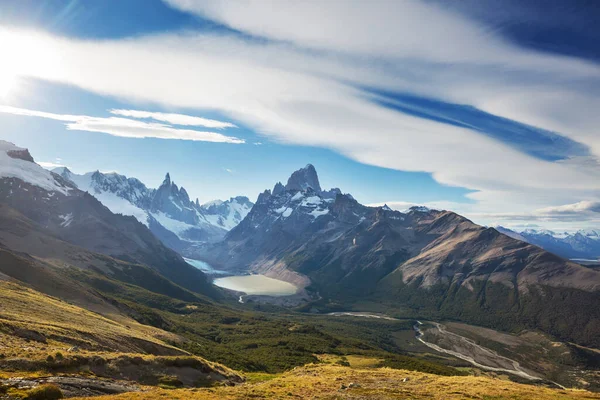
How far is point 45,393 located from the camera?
37.8 m

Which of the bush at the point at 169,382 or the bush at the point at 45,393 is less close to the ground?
the bush at the point at 45,393

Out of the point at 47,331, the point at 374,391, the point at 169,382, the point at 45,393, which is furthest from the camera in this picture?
the point at 47,331

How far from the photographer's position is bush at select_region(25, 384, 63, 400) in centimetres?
3694

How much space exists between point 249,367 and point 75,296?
7363cm

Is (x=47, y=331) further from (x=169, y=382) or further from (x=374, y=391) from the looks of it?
(x=374, y=391)

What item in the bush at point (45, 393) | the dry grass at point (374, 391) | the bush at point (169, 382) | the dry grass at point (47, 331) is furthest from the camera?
the bush at point (169, 382)

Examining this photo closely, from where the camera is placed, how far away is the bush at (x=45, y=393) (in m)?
36.9

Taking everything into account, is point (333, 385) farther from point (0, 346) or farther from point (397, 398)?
point (0, 346)

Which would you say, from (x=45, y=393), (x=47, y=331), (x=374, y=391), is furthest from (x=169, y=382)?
(x=374, y=391)

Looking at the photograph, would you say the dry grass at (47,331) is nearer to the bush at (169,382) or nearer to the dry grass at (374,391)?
the bush at (169,382)

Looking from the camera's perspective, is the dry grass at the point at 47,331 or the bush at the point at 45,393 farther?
the dry grass at the point at 47,331

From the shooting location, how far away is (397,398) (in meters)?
56.9

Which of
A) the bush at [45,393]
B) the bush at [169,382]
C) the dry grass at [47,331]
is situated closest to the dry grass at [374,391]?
the bush at [169,382]

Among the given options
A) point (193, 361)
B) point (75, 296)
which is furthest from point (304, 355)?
point (193, 361)
